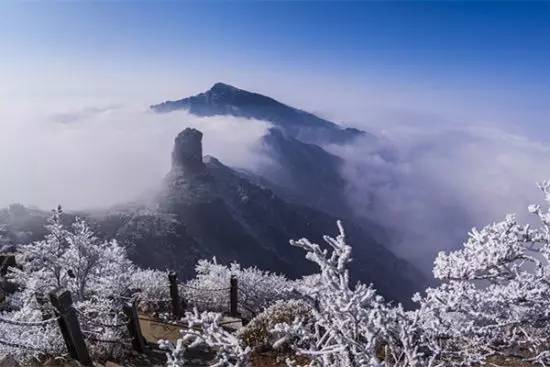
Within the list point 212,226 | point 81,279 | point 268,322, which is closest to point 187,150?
point 212,226

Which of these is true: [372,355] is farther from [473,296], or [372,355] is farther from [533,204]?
[533,204]

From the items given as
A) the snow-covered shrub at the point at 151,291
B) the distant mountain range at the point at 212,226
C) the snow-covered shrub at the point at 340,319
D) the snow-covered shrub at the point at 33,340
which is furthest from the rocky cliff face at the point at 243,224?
the snow-covered shrub at the point at 340,319

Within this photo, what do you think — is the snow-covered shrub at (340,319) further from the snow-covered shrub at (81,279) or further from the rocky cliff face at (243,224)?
the rocky cliff face at (243,224)

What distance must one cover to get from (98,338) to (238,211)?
361ft

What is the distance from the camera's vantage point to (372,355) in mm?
3543

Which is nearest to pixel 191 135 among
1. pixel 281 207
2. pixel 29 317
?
pixel 281 207

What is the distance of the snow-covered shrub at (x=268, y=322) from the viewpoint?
431 inches

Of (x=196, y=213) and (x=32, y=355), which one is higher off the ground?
(x=32, y=355)

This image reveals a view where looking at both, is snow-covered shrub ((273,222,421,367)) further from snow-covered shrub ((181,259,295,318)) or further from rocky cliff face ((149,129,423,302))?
rocky cliff face ((149,129,423,302))

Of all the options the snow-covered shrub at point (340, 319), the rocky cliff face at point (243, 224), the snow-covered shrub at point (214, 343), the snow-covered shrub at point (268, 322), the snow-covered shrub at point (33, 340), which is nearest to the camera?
the snow-covered shrub at point (214, 343)

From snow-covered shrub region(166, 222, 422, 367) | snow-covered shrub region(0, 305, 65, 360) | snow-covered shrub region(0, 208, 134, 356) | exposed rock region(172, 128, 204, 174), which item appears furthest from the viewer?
exposed rock region(172, 128, 204, 174)

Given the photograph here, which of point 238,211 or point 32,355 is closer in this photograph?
point 32,355

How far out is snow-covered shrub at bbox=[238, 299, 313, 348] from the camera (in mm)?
10953

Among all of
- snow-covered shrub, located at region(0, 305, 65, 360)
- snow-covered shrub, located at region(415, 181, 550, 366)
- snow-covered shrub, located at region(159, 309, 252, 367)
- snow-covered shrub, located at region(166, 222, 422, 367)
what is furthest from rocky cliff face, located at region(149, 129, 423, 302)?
snow-covered shrub, located at region(159, 309, 252, 367)
